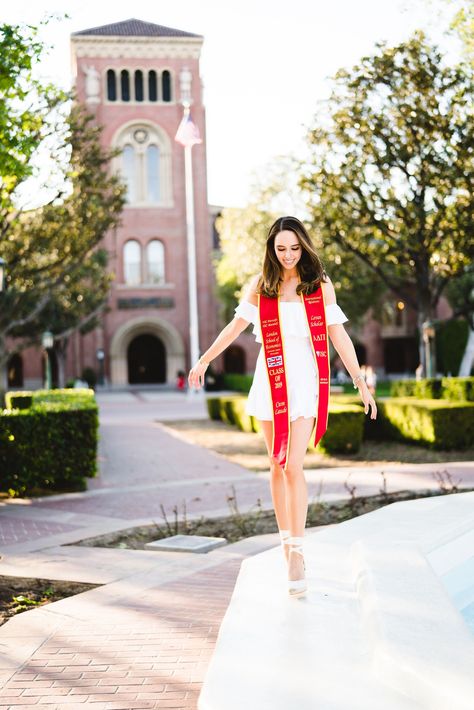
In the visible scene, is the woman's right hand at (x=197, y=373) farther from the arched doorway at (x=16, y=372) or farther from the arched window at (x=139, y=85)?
the arched doorway at (x=16, y=372)

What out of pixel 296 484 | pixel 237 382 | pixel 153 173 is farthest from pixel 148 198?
pixel 296 484

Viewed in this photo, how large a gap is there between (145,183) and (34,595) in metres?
43.8

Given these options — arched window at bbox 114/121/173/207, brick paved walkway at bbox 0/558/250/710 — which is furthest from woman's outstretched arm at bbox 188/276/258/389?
arched window at bbox 114/121/173/207

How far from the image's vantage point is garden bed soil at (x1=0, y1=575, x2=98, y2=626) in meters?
4.94

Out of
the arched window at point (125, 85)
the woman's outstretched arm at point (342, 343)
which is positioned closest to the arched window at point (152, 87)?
the arched window at point (125, 85)

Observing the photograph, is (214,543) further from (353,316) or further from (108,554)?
(353,316)

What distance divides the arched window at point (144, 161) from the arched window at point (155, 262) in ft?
7.59

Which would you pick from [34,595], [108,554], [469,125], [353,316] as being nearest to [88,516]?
[108,554]

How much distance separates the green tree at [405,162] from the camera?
57.7ft

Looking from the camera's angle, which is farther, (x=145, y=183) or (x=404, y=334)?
(x=404, y=334)

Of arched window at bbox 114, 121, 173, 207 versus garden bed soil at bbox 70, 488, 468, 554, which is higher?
arched window at bbox 114, 121, 173, 207

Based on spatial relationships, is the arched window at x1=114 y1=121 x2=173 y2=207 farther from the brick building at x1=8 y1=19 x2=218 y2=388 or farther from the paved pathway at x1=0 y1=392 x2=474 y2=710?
the paved pathway at x1=0 y1=392 x2=474 y2=710

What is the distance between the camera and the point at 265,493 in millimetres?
9578

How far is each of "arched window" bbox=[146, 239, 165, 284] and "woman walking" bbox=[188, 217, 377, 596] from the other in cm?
4388
